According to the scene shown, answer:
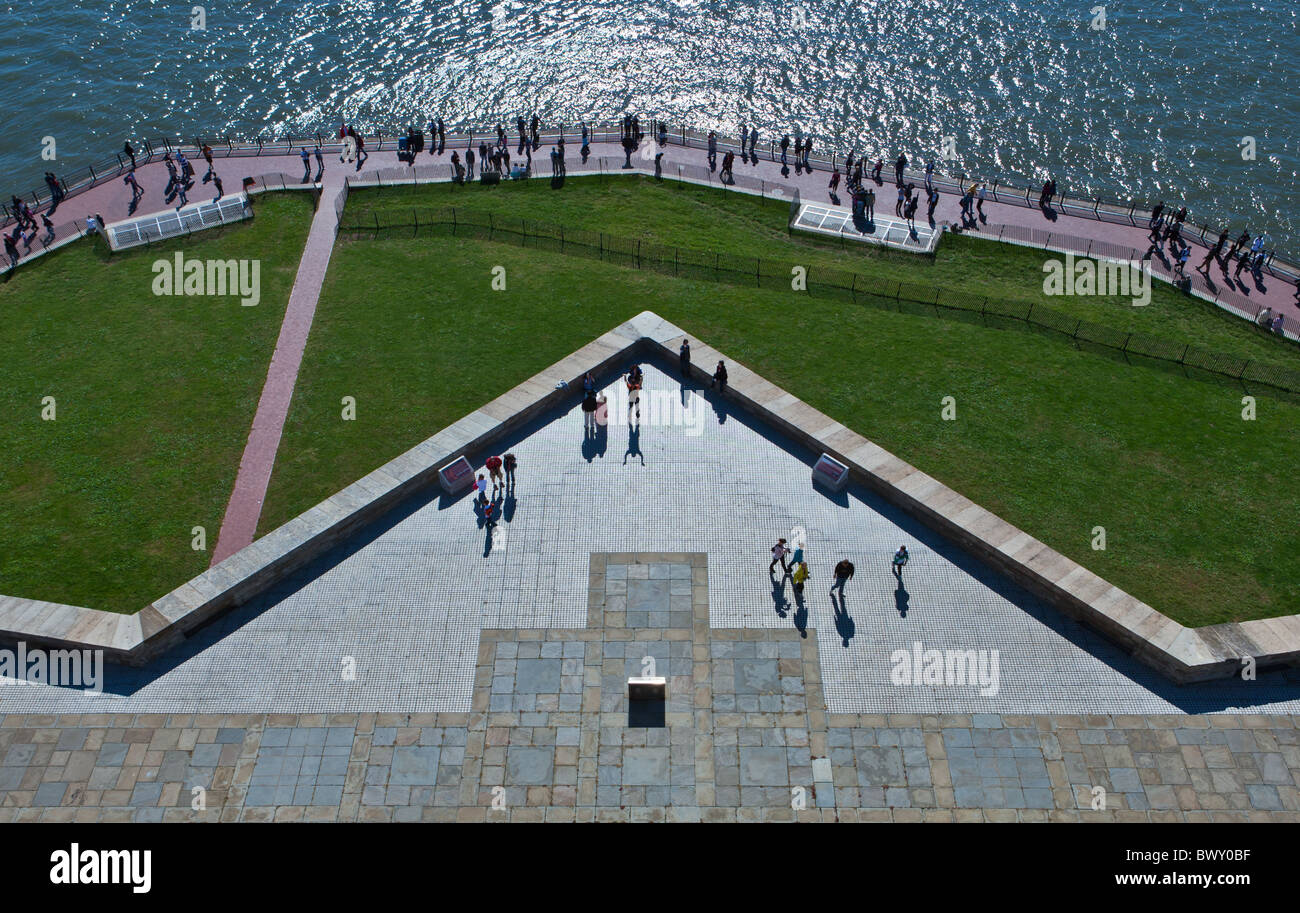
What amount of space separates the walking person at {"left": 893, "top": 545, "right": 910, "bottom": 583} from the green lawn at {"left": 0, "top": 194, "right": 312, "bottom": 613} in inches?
870

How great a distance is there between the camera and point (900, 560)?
30422 mm

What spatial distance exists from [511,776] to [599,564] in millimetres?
7526

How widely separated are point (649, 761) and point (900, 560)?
9945 millimetres

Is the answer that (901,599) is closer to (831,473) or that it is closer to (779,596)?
(779,596)

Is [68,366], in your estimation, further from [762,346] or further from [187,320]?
A: [762,346]

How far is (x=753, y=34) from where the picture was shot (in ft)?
263

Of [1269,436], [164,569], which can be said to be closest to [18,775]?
[164,569]

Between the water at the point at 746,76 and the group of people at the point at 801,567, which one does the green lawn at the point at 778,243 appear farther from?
the water at the point at 746,76

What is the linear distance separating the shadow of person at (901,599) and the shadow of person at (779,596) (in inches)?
130
